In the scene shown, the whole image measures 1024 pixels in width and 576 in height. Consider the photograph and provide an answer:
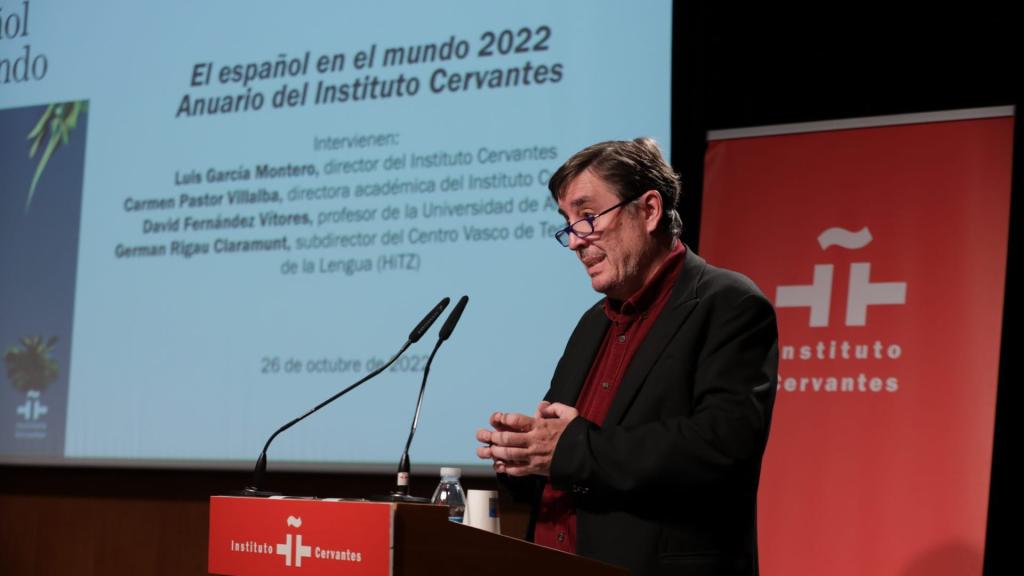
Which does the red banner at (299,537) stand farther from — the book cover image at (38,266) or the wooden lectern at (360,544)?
→ the book cover image at (38,266)

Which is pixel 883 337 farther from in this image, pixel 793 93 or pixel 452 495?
pixel 452 495

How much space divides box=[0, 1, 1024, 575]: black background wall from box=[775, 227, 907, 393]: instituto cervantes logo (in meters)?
0.35

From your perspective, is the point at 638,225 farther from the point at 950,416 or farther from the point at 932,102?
the point at 932,102

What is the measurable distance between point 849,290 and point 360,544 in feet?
7.31

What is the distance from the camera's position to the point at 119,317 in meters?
4.18

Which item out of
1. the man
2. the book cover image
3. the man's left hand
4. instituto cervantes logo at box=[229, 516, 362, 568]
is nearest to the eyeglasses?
the man

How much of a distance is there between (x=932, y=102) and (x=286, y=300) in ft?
7.32

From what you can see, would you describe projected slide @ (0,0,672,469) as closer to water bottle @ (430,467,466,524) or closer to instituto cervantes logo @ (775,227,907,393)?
instituto cervantes logo @ (775,227,907,393)

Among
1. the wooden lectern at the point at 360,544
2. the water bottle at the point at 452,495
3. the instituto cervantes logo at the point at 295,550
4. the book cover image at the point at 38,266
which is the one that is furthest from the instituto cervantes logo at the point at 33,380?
the instituto cervantes logo at the point at 295,550

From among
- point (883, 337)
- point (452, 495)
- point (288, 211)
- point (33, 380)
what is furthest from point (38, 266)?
point (883, 337)

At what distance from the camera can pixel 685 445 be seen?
188cm

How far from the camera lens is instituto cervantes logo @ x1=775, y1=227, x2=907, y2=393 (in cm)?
328

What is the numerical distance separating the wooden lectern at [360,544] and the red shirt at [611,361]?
0.36 m

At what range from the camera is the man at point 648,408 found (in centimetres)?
190
